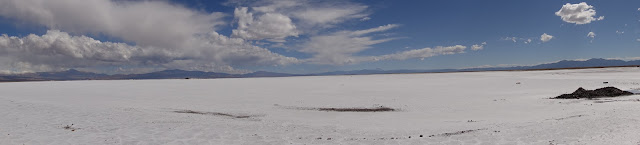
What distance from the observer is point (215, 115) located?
16.6m

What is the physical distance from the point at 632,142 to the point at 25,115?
22308 mm

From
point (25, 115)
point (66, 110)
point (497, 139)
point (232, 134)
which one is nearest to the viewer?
point (497, 139)

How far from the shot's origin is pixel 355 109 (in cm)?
1878

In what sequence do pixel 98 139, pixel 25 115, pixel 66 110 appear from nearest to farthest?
pixel 98 139 < pixel 25 115 < pixel 66 110

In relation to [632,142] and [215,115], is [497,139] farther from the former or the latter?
[215,115]

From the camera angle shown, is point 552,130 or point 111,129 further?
point 111,129

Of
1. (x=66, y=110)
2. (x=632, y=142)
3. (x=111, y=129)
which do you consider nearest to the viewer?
(x=632, y=142)

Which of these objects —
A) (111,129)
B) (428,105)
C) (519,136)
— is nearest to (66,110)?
(111,129)

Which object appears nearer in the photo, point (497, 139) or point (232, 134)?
point (497, 139)

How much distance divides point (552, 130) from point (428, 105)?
910 cm

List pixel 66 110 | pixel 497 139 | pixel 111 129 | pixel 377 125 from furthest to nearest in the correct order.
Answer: pixel 66 110 < pixel 377 125 < pixel 111 129 < pixel 497 139

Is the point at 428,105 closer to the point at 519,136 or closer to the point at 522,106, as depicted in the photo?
the point at 522,106

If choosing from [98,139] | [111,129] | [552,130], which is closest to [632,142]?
[552,130]

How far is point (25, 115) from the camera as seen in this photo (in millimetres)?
16156
